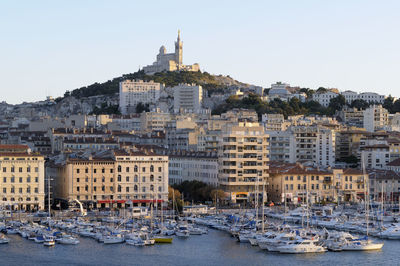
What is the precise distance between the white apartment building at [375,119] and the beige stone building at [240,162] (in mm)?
52705

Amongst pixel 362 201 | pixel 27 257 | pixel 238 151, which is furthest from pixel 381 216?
pixel 27 257

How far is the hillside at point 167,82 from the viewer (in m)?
168

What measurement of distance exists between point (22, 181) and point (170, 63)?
374ft

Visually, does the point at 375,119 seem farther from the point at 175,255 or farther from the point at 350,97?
the point at 175,255

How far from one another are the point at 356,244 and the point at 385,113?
76224 millimetres

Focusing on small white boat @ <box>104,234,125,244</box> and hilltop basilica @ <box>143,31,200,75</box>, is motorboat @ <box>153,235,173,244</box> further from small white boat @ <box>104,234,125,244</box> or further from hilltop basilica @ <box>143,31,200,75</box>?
hilltop basilica @ <box>143,31,200,75</box>

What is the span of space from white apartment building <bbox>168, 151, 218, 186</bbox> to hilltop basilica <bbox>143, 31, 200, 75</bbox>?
95776 millimetres

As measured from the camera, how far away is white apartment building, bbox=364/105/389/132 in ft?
408

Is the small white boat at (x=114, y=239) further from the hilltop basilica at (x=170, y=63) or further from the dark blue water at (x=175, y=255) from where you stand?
the hilltop basilica at (x=170, y=63)

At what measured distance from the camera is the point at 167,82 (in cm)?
16700

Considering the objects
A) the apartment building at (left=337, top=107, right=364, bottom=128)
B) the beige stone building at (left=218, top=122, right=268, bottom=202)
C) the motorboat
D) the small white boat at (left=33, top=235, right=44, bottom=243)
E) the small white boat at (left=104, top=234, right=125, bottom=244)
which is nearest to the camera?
the small white boat at (left=33, top=235, right=44, bottom=243)

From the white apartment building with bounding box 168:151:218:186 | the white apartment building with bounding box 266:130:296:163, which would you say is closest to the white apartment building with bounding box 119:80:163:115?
the white apartment building with bounding box 266:130:296:163

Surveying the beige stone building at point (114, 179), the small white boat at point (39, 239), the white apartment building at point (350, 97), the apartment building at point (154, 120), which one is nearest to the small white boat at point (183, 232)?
the small white boat at point (39, 239)

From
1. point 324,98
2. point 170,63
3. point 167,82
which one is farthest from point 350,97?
point 170,63
